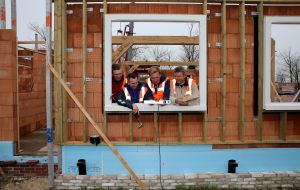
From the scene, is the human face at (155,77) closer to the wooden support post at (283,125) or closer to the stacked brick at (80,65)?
the stacked brick at (80,65)

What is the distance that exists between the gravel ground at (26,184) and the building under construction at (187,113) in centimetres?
53

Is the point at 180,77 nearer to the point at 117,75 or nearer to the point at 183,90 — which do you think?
the point at 183,90

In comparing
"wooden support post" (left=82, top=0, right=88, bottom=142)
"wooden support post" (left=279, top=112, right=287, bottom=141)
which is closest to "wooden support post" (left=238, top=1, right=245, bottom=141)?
"wooden support post" (left=279, top=112, right=287, bottom=141)

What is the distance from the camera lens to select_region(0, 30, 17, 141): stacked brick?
6.51 meters

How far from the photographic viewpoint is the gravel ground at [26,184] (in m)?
5.87

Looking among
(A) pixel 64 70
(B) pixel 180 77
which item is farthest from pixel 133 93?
(A) pixel 64 70

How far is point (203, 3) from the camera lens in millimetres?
5570

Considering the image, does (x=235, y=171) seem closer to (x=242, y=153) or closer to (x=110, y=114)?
(x=242, y=153)

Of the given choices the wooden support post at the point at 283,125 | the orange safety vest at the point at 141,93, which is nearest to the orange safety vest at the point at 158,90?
the orange safety vest at the point at 141,93

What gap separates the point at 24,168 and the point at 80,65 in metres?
2.50

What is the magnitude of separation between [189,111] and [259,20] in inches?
78.8

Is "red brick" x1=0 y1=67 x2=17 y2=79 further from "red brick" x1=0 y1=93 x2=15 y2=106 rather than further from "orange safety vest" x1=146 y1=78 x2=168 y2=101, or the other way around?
"orange safety vest" x1=146 y1=78 x2=168 y2=101

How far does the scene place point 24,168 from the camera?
6500 millimetres

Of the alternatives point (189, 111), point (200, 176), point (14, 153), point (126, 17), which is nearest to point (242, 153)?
point (200, 176)
